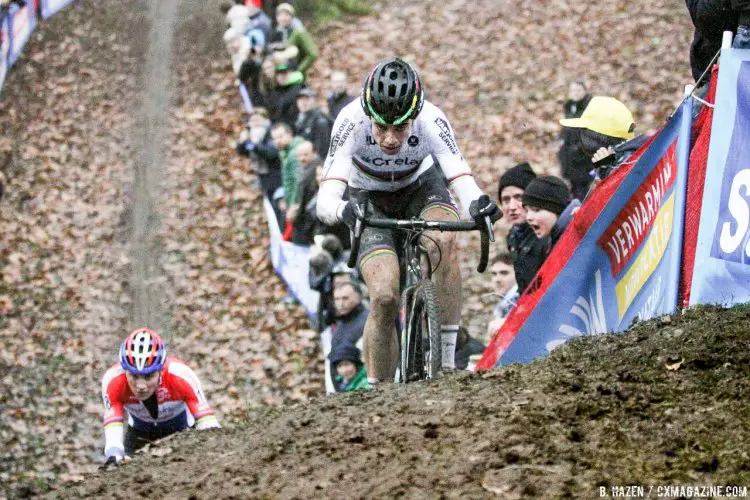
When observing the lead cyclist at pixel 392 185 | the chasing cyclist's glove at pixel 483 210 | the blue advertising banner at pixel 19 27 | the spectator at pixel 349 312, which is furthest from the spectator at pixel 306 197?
the blue advertising banner at pixel 19 27

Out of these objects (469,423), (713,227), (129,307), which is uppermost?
(129,307)

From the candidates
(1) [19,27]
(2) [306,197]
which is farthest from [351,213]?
(1) [19,27]

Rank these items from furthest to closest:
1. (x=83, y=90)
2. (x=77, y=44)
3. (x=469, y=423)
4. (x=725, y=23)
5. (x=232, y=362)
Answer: (x=77, y=44)
(x=83, y=90)
(x=232, y=362)
(x=725, y=23)
(x=469, y=423)

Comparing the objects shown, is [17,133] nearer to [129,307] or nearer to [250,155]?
[250,155]

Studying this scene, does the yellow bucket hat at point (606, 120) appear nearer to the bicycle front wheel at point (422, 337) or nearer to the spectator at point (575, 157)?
the bicycle front wheel at point (422, 337)

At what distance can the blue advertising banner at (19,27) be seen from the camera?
22.6 meters

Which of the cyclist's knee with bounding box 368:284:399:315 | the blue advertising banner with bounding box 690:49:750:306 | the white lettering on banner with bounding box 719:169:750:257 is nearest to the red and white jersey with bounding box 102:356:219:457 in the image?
the cyclist's knee with bounding box 368:284:399:315

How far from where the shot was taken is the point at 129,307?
53.1ft

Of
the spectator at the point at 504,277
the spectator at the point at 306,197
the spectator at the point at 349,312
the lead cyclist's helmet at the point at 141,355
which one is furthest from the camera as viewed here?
the spectator at the point at 306,197

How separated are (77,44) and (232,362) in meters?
12.8

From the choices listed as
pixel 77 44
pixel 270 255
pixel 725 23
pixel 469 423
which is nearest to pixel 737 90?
pixel 725 23

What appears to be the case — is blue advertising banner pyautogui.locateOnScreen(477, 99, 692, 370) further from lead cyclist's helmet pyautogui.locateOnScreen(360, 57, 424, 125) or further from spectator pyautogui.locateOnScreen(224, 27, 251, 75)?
spectator pyautogui.locateOnScreen(224, 27, 251, 75)

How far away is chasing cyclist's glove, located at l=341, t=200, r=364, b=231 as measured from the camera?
7.08 metres

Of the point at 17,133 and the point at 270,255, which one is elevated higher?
the point at 17,133
